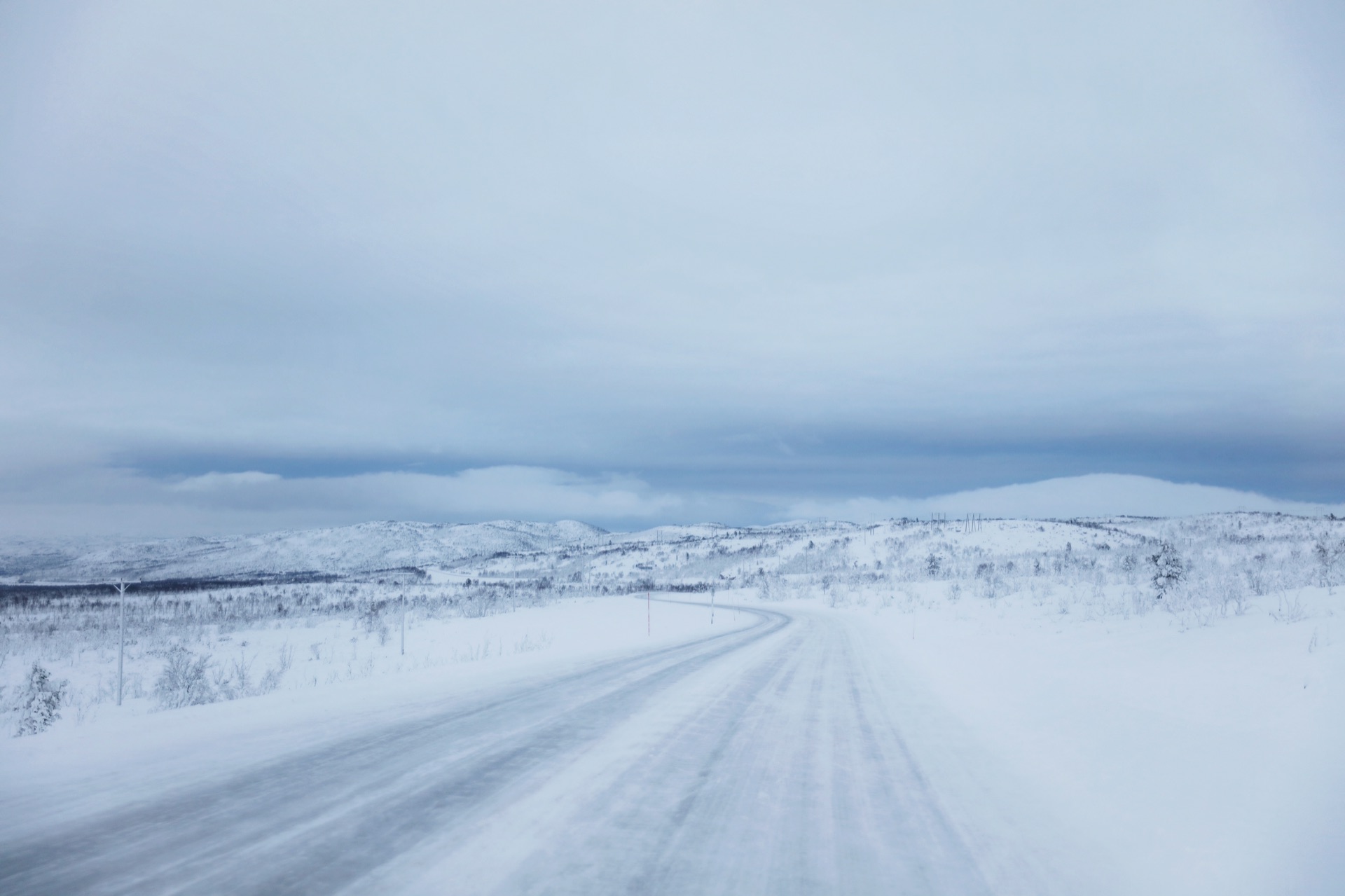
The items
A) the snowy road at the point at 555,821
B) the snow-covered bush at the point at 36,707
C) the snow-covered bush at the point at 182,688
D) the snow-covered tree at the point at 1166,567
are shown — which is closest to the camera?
the snowy road at the point at 555,821

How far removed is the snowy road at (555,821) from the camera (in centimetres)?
396

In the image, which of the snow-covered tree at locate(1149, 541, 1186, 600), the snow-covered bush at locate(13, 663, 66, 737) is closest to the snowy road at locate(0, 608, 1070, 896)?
the snow-covered bush at locate(13, 663, 66, 737)

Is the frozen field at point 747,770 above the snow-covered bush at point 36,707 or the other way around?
above

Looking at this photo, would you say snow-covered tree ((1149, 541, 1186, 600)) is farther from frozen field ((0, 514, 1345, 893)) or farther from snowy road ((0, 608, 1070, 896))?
snowy road ((0, 608, 1070, 896))

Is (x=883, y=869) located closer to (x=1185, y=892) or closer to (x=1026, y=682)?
(x=1185, y=892)

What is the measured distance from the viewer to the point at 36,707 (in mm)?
12656

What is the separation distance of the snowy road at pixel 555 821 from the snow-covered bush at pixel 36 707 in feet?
23.7

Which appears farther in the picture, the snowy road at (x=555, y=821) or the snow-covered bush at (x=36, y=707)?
the snow-covered bush at (x=36, y=707)

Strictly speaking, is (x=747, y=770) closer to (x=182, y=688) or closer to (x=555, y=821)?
(x=555, y=821)

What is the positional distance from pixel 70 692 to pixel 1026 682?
69.8ft

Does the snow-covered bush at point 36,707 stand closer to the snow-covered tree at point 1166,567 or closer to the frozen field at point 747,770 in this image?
the frozen field at point 747,770

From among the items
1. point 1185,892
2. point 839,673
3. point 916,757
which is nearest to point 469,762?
point 916,757

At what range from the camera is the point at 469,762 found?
6305 millimetres

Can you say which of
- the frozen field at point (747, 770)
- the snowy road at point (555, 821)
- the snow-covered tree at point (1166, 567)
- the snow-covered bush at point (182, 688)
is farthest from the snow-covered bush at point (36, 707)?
the snow-covered tree at point (1166, 567)
